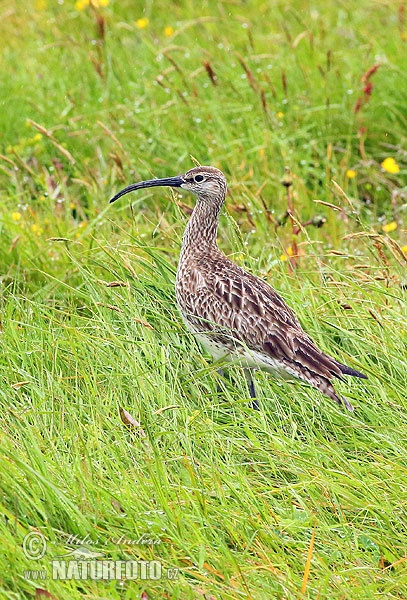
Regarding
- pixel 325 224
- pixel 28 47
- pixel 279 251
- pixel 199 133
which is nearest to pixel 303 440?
pixel 279 251

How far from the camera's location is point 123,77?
8.90 metres

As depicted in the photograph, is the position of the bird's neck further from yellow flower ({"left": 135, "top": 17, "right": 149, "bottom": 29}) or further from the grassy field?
yellow flower ({"left": 135, "top": 17, "right": 149, "bottom": 29})

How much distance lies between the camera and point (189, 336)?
17.9 feet

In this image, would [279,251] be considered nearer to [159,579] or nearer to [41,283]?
[41,283]

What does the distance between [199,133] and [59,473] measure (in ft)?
14.4

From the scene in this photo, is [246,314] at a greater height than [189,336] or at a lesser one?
greater

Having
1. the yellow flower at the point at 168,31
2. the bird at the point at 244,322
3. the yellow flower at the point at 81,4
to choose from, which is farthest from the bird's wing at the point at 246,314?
the yellow flower at the point at 81,4

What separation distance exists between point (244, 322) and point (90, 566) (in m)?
1.92

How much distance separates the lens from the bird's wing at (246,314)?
5.11 metres

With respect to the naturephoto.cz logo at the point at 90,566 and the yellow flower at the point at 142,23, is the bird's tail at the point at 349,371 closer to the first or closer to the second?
the naturephoto.cz logo at the point at 90,566

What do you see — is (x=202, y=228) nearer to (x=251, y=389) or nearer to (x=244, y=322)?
(x=244, y=322)

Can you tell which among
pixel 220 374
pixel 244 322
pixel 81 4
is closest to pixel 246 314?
pixel 244 322

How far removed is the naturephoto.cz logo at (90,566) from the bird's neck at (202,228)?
7.59 feet

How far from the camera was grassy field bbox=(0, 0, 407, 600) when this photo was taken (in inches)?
153
